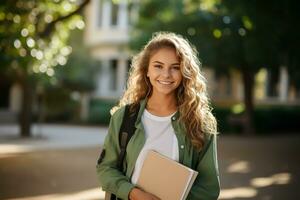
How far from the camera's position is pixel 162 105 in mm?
3059

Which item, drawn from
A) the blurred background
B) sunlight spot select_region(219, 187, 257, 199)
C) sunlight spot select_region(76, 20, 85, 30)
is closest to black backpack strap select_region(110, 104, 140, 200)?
the blurred background

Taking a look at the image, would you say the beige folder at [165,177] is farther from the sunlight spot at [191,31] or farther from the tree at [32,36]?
the sunlight spot at [191,31]

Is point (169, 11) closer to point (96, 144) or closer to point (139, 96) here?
point (96, 144)

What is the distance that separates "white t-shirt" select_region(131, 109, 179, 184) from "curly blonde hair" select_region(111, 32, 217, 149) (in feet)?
0.32

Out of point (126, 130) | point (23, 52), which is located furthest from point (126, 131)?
point (23, 52)

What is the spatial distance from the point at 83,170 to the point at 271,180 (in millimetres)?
3963

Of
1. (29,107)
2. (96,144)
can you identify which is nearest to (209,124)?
(96,144)

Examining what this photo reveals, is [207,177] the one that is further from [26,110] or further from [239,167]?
[26,110]

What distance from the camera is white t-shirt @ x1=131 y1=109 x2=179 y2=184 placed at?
9.56ft

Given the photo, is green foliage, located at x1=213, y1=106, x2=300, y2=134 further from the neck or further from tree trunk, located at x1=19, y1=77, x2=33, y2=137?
the neck

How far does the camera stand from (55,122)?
96.0 feet

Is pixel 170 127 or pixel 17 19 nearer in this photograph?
pixel 170 127

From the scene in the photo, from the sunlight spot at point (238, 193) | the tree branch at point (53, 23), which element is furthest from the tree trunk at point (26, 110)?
the sunlight spot at point (238, 193)

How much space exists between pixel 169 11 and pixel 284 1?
12129 mm
